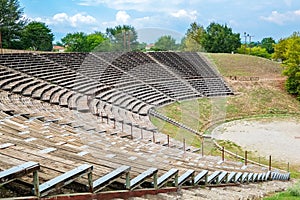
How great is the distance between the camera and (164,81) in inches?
1237

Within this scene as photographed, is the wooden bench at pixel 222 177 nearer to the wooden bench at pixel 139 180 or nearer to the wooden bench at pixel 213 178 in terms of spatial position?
the wooden bench at pixel 213 178

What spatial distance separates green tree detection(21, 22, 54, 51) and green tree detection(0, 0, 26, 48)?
1.14 metres

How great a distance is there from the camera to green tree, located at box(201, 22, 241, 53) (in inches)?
2194

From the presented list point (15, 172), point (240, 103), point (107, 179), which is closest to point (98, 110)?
point (107, 179)

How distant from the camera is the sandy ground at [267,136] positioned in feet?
57.8

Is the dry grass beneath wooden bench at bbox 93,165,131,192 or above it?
beneath

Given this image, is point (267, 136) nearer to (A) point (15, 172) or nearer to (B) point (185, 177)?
(B) point (185, 177)

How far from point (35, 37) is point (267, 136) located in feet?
126

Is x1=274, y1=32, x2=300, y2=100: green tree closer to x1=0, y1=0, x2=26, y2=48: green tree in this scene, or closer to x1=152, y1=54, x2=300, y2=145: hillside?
x1=152, y1=54, x2=300, y2=145: hillside

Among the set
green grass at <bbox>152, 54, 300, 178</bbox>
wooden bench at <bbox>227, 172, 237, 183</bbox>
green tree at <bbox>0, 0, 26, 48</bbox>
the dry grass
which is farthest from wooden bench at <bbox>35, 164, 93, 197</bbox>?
green tree at <bbox>0, 0, 26, 48</bbox>

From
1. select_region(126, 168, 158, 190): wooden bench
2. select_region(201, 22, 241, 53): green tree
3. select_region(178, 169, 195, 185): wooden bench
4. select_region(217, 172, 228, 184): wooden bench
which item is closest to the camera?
select_region(126, 168, 158, 190): wooden bench

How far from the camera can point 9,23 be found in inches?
1720

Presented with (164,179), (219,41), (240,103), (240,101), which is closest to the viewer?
(164,179)

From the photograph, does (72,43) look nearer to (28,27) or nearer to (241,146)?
(28,27)
